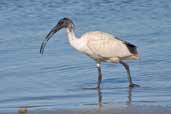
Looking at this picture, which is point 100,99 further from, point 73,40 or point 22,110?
point 73,40

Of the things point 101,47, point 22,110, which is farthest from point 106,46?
point 22,110

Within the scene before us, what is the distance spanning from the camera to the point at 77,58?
14023 millimetres

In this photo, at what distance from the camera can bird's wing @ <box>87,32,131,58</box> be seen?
1243 cm

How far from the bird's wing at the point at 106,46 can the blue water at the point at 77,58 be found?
0.38 m

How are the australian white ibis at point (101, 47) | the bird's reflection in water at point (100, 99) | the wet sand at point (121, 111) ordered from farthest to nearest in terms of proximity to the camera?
the australian white ibis at point (101, 47) → the bird's reflection in water at point (100, 99) → the wet sand at point (121, 111)

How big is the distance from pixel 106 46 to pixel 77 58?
160 cm

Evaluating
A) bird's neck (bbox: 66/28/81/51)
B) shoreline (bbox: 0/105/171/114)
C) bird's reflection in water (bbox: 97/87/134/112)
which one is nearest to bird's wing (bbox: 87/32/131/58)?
bird's neck (bbox: 66/28/81/51)

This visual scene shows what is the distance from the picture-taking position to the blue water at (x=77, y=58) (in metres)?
10.7

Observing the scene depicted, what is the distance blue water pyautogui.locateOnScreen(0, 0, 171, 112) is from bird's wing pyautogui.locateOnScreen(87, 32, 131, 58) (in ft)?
1.23

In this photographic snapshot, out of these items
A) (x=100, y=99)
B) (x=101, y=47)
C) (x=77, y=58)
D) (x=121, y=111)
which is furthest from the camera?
(x=77, y=58)

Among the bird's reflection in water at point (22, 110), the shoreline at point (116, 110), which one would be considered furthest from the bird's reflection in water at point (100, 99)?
the bird's reflection in water at point (22, 110)

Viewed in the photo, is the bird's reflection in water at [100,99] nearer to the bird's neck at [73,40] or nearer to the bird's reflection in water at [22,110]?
the bird's reflection in water at [22,110]

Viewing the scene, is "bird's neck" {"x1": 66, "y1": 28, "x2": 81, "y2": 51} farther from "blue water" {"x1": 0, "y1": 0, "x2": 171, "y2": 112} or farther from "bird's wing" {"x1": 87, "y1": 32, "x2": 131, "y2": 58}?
"blue water" {"x1": 0, "y1": 0, "x2": 171, "y2": 112}

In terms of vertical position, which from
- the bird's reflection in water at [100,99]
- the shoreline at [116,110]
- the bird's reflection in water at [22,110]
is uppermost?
the bird's reflection in water at [22,110]
